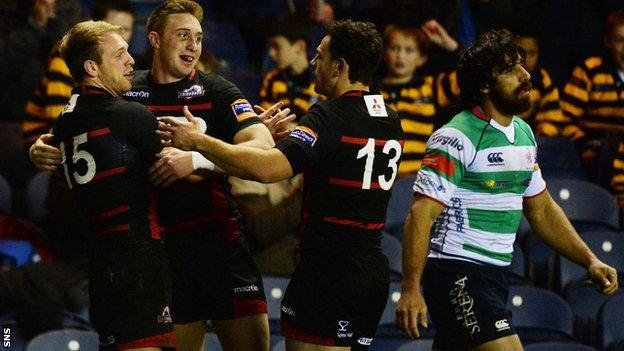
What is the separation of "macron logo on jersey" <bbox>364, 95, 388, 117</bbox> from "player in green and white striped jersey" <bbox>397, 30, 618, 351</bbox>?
10.6 inches

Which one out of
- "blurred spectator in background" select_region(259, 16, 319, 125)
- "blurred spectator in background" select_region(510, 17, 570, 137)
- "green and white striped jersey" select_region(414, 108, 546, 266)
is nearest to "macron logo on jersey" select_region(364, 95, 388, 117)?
"green and white striped jersey" select_region(414, 108, 546, 266)

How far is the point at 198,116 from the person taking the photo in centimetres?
625

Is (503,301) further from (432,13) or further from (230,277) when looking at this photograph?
(432,13)

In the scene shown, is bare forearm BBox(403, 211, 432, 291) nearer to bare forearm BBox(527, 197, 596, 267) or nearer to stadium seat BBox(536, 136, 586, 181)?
bare forearm BBox(527, 197, 596, 267)

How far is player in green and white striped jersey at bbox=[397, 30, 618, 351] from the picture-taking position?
19.1 feet

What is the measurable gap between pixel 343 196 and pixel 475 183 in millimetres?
623

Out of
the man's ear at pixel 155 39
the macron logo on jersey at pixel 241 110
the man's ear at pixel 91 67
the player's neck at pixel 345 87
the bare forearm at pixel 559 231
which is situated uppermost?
the man's ear at pixel 155 39

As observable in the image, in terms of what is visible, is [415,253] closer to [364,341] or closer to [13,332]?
[364,341]

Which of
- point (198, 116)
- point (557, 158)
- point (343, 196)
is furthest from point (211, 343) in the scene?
point (557, 158)

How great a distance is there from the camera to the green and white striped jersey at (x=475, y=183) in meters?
5.88

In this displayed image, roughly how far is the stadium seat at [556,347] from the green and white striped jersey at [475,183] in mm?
1339

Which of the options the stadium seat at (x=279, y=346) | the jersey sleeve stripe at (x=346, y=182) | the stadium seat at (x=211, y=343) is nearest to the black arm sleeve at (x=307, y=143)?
the jersey sleeve stripe at (x=346, y=182)

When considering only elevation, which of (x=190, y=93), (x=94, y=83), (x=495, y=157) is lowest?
(x=495, y=157)

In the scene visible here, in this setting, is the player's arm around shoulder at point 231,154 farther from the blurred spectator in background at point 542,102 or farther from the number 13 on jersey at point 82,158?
the blurred spectator in background at point 542,102
